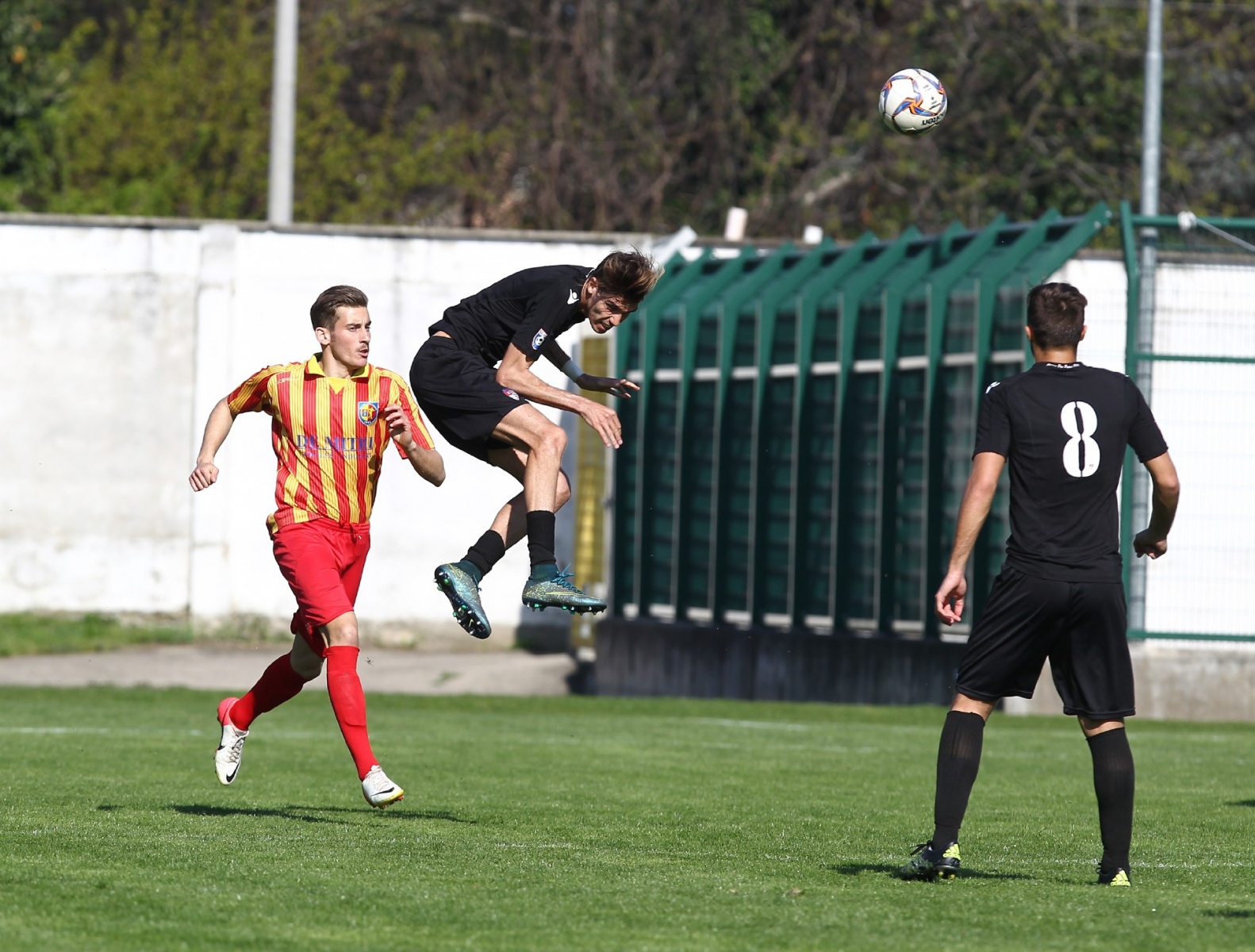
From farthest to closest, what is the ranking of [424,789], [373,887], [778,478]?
1. [778,478]
2. [424,789]
3. [373,887]

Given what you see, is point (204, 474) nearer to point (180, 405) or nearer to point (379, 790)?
point (379, 790)

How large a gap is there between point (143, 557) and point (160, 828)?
16418 millimetres

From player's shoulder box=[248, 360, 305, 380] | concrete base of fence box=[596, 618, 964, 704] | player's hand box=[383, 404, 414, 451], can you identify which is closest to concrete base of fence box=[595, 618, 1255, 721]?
concrete base of fence box=[596, 618, 964, 704]

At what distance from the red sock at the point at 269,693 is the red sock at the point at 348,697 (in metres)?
0.46

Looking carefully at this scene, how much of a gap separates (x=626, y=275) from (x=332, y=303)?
1251 mm

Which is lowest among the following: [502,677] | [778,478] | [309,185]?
[502,677]

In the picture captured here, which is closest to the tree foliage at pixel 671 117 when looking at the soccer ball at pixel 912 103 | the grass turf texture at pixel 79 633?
the grass turf texture at pixel 79 633

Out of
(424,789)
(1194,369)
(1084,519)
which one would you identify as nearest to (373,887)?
(1084,519)

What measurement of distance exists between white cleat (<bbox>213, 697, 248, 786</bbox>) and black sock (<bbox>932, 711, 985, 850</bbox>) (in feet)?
11.1

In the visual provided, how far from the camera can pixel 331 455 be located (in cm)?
897

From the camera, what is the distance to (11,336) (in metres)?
24.2

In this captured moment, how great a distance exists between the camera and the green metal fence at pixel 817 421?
736 inches

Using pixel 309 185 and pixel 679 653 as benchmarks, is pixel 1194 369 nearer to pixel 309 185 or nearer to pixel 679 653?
pixel 679 653

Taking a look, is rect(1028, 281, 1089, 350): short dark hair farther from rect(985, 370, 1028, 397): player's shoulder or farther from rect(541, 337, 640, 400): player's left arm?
rect(541, 337, 640, 400): player's left arm
